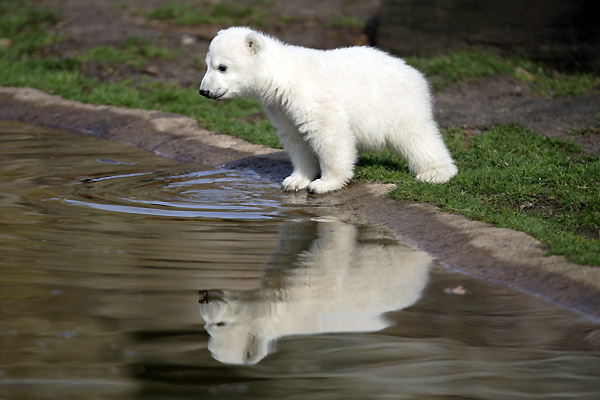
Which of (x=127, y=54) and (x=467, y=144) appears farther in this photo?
(x=127, y=54)

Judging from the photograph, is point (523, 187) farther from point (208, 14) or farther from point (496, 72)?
point (208, 14)

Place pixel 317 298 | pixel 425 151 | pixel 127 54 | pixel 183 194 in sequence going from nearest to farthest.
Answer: pixel 317 298
pixel 183 194
pixel 425 151
pixel 127 54

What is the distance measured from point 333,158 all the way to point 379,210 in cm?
66

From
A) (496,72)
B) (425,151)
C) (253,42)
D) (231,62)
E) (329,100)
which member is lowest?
(425,151)

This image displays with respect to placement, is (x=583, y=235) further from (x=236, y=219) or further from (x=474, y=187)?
(x=236, y=219)

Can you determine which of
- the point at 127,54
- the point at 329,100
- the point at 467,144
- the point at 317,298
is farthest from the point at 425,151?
the point at 127,54

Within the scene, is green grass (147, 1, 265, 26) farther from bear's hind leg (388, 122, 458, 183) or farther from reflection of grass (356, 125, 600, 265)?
bear's hind leg (388, 122, 458, 183)

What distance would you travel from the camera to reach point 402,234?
5.88 meters

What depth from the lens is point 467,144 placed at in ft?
28.8

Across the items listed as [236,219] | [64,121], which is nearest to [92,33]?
[64,121]

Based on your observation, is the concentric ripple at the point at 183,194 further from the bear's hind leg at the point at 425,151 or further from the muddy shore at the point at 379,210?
the bear's hind leg at the point at 425,151

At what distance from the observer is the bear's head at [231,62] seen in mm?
6688

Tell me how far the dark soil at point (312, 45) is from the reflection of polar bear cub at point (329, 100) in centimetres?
211

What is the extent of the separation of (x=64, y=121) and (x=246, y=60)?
199 inches
